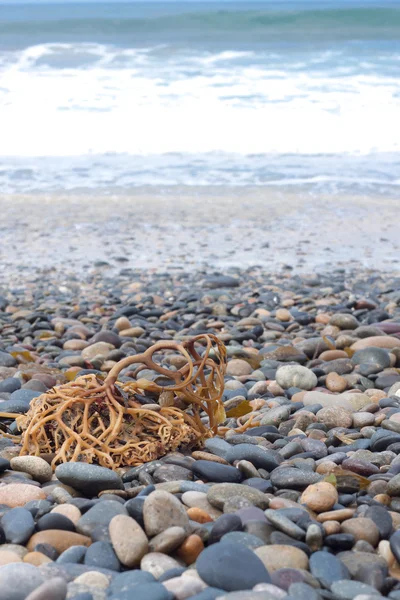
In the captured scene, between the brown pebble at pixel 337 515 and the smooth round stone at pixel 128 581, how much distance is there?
1.79 feet

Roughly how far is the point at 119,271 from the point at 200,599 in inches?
218

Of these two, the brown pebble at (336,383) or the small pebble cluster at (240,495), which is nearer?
the small pebble cluster at (240,495)

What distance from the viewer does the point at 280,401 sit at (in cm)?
332

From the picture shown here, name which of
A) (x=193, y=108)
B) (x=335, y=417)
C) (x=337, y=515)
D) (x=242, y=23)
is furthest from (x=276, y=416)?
(x=242, y=23)

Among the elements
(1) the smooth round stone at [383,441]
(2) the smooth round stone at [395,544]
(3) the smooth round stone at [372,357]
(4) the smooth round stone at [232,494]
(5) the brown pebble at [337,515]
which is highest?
(2) the smooth round stone at [395,544]

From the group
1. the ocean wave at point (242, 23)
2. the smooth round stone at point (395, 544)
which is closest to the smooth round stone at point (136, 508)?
the smooth round stone at point (395, 544)

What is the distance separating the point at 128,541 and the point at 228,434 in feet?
3.46

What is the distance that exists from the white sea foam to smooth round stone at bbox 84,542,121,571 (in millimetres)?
11849

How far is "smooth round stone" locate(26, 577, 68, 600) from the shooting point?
5.29ft

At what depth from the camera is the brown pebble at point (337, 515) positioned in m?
2.03

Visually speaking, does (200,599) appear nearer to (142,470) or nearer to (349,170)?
(142,470)

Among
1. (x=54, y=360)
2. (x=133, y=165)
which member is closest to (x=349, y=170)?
(x=133, y=165)

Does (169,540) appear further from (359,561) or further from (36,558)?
(359,561)

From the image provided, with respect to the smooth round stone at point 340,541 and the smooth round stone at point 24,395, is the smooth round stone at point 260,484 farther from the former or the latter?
the smooth round stone at point 24,395
